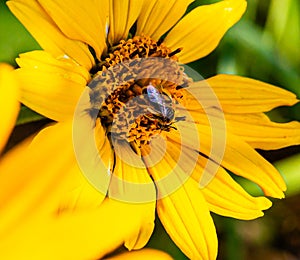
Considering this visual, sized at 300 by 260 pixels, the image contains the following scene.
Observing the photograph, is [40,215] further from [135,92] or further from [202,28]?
[202,28]

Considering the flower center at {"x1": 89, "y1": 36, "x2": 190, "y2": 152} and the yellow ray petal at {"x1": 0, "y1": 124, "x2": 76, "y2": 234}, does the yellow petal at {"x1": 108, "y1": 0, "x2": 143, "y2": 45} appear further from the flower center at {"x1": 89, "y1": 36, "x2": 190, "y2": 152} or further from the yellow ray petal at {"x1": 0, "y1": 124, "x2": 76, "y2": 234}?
the yellow ray petal at {"x1": 0, "y1": 124, "x2": 76, "y2": 234}

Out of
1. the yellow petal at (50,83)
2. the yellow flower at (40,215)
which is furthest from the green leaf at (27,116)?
the yellow flower at (40,215)

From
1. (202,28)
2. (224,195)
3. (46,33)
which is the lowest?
(224,195)

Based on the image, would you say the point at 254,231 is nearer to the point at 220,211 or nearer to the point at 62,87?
the point at 220,211

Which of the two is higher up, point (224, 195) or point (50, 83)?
point (50, 83)

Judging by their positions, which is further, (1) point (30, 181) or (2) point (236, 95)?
(2) point (236, 95)

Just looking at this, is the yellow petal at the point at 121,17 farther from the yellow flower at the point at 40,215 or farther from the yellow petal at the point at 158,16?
the yellow flower at the point at 40,215

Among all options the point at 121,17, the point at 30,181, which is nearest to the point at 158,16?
the point at 121,17
